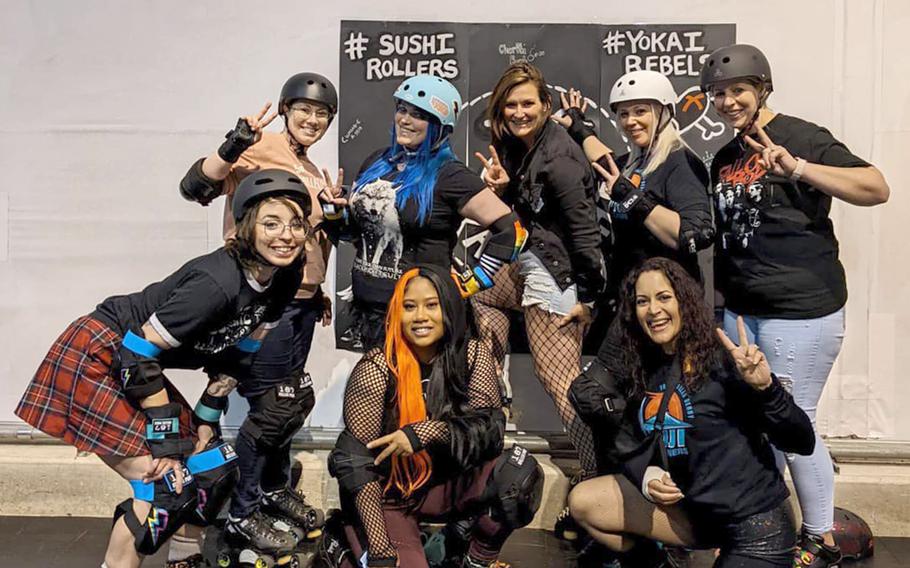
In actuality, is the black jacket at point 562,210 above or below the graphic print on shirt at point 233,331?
above

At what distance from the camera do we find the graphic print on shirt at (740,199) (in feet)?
11.4

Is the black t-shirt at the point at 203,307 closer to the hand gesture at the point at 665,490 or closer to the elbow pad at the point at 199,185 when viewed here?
the elbow pad at the point at 199,185

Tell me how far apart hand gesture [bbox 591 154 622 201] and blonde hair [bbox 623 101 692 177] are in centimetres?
6

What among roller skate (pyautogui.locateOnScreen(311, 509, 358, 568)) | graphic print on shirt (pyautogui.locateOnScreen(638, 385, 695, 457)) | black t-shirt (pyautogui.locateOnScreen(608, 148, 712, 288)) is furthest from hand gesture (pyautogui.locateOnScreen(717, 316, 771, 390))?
roller skate (pyautogui.locateOnScreen(311, 509, 358, 568))

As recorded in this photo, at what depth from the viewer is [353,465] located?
10.6 ft

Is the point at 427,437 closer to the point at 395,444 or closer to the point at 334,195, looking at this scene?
the point at 395,444

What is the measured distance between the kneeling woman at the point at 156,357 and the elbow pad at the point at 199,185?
0.46 m

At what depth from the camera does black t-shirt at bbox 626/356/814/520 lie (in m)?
3.05

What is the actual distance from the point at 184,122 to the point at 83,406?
1.79 meters

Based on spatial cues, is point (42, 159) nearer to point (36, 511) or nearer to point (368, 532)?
point (36, 511)

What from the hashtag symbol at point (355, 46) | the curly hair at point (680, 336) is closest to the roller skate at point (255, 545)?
the curly hair at point (680, 336)

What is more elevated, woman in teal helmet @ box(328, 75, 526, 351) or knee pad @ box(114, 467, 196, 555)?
woman in teal helmet @ box(328, 75, 526, 351)

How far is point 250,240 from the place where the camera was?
126 inches

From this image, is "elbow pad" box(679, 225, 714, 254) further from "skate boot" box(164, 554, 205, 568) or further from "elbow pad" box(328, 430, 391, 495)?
"skate boot" box(164, 554, 205, 568)
